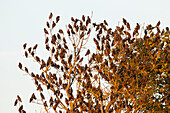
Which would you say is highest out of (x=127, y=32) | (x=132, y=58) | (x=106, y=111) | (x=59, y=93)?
(x=127, y=32)

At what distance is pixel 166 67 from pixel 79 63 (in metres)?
3.47

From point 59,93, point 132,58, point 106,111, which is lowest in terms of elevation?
point 106,111

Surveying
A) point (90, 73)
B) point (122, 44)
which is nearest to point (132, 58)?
point (122, 44)

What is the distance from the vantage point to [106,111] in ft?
36.4

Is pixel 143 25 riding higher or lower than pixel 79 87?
higher

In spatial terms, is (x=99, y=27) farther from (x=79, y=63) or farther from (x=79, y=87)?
(x=79, y=87)

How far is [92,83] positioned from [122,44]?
1.70 m

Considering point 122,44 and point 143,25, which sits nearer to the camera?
point 122,44

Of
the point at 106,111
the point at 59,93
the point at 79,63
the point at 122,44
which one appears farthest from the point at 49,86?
the point at 122,44

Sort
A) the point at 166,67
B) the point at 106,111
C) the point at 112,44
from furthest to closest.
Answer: the point at 166,67 → the point at 112,44 → the point at 106,111

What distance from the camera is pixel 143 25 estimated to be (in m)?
12.2

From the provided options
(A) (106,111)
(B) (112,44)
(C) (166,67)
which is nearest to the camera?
(A) (106,111)

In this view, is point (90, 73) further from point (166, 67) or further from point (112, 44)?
point (166, 67)

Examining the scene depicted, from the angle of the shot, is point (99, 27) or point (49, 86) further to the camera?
point (99, 27)
